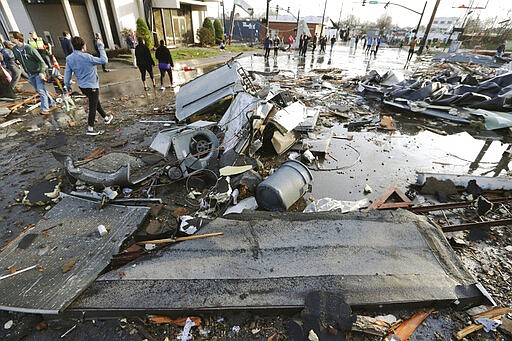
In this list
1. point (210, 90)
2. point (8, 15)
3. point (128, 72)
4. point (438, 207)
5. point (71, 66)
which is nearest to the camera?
point (438, 207)

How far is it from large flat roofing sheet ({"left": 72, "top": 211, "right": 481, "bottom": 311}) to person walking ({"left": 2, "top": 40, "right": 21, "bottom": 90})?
962 cm

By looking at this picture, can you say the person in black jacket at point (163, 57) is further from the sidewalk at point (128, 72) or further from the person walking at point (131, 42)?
the person walking at point (131, 42)

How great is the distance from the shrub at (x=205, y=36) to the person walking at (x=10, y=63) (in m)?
17.3

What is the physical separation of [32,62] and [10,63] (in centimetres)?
273

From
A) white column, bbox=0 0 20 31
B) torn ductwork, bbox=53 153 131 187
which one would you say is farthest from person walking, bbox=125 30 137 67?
torn ductwork, bbox=53 153 131 187

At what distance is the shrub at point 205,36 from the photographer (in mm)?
22891

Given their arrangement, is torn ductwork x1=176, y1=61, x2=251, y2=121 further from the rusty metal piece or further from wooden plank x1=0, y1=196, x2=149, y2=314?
the rusty metal piece

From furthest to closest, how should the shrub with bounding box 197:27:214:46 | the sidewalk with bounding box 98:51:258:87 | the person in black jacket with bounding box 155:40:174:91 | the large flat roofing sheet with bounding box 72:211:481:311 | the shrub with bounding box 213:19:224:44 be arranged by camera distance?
the shrub with bounding box 213:19:224:44 < the shrub with bounding box 197:27:214:46 < the sidewalk with bounding box 98:51:258:87 < the person in black jacket with bounding box 155:40:174:91 < the large flat roofing sheet with bounding box 72:211:481:311

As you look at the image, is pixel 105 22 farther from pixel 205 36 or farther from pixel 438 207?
pixel 438 207

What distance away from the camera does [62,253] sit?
2648mm

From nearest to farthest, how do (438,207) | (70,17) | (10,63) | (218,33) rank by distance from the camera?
(438,207), (10,63), (70,17), (218,33)

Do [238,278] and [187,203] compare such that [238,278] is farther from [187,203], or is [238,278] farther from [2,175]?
[2,175]

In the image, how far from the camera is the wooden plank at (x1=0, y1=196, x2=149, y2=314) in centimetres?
221

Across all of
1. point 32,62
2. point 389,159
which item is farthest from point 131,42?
point 389,159
